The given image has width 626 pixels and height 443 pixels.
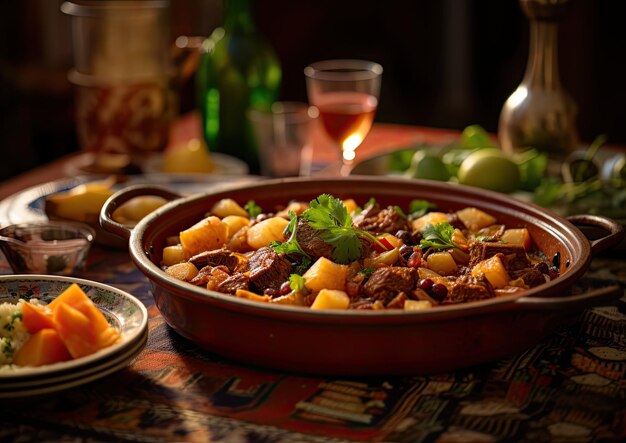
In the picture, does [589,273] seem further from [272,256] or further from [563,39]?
[563,39]

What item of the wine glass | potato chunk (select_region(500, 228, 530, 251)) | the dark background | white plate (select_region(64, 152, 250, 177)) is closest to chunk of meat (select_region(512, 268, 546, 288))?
potato chunk (select_region(500, 228, 530, 251))

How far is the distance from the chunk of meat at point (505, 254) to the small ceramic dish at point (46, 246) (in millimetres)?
1054

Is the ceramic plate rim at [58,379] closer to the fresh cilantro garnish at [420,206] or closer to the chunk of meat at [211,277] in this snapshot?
the chunk of meat at [211,277]

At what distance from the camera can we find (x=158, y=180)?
3008 mm

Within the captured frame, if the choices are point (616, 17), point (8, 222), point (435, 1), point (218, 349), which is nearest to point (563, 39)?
point (616, 17)

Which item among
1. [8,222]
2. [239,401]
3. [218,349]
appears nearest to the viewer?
[239,401]

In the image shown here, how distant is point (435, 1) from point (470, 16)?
0.31 metres

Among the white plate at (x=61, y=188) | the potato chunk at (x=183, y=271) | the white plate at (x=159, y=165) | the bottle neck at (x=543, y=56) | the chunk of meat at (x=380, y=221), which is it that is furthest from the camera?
the white plate at (x=159, y=165)

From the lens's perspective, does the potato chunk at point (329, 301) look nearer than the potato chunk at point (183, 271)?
Yes

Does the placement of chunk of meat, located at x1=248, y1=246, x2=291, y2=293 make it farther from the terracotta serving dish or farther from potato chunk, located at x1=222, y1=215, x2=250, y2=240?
potato chunk, located at x1=222, y1=215, x2=250, y2=240

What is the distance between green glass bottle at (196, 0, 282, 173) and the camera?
3.53 m

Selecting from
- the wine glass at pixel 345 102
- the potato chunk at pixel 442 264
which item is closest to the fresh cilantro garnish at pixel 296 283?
the potato chunk at pixel 442 264

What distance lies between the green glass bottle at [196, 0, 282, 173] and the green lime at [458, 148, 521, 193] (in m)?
1.09

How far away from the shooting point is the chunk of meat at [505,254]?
199cm
